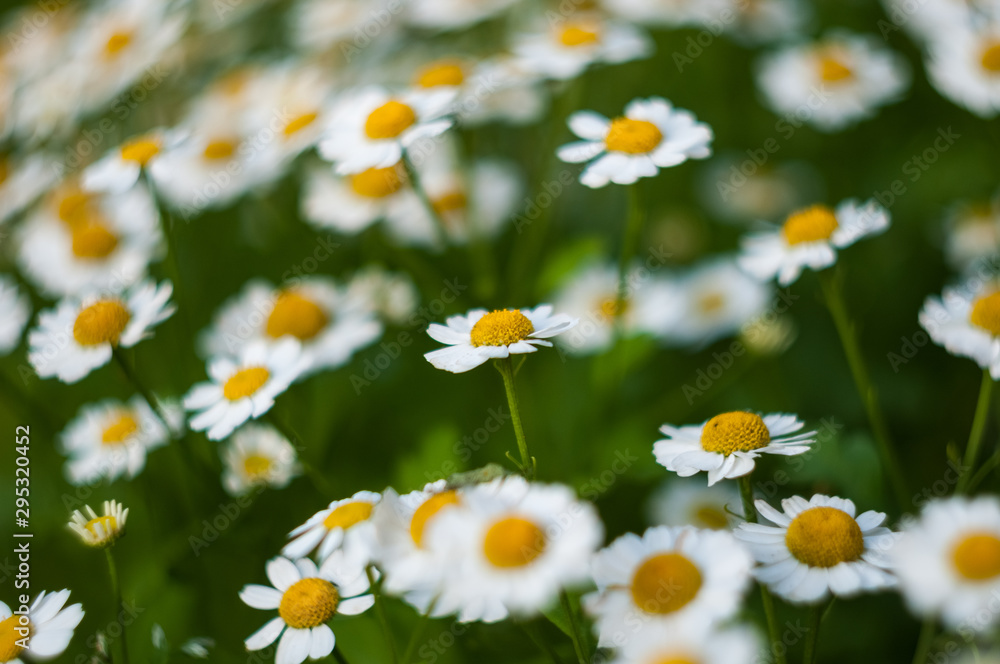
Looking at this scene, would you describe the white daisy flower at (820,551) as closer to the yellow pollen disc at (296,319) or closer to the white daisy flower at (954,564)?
the white daisy flower at (954,564)

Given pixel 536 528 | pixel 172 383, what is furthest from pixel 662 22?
pixel 536 528

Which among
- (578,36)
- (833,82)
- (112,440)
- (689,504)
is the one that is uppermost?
(578,36)

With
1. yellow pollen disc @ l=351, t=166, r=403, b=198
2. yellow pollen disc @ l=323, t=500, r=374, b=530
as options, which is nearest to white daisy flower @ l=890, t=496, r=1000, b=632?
yellow pollen disc @ l=323, t=500, r=374, b=530

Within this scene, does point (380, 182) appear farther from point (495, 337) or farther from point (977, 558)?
point (977, 558)

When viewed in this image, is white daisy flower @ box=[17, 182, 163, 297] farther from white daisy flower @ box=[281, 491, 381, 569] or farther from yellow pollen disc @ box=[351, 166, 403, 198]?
white daisy flower @ box=[281, 491, 381, 569]

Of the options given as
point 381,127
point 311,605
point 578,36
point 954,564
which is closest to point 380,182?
point 381,127

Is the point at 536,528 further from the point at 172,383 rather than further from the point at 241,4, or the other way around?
the point at 241,4
